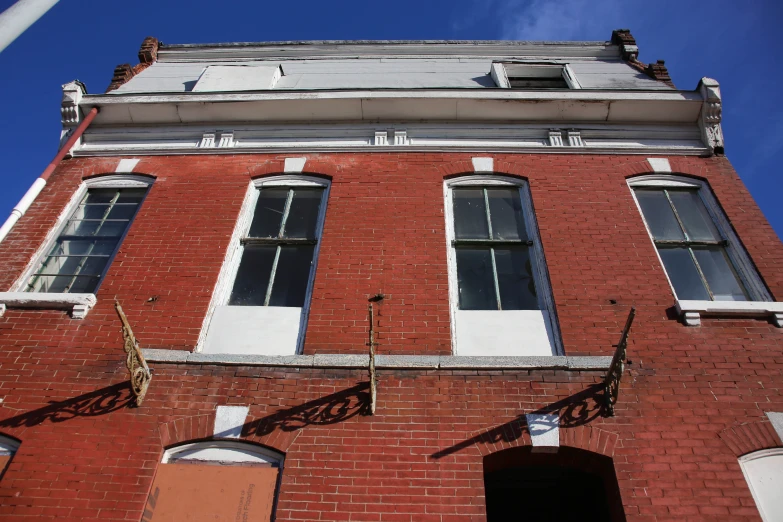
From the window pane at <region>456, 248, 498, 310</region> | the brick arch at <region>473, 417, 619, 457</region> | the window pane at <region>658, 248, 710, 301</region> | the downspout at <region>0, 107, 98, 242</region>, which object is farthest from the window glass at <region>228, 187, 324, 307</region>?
the window pane at <region>658, 248, 710, 301</region>

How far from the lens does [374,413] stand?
16.6 feet

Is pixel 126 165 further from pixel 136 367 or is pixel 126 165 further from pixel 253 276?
pixel 136 367

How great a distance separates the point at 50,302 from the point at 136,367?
5.99 feet

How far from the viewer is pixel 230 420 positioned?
5039 mm

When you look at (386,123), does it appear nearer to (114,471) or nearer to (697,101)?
(697,101)

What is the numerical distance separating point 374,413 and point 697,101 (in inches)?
273

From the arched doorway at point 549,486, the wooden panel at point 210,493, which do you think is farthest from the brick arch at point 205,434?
the arched doorway at point 549,486

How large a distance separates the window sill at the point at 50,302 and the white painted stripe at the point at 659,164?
305 inches

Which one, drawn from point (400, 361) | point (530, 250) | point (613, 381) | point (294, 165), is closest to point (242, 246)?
point (294, 165)

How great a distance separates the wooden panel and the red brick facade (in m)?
0.15

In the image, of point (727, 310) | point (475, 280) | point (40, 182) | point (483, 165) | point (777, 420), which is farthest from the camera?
point (483, 165)

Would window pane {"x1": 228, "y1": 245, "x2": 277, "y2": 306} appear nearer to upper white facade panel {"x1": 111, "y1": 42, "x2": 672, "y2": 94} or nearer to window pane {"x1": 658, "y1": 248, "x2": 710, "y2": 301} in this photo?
upper white facade panel {"x1": 111, "y1": 42, "x2": 672, "y2": 94}

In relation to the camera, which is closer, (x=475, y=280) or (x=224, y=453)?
(x=224, y=453)

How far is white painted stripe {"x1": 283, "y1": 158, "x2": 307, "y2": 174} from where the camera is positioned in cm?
777
